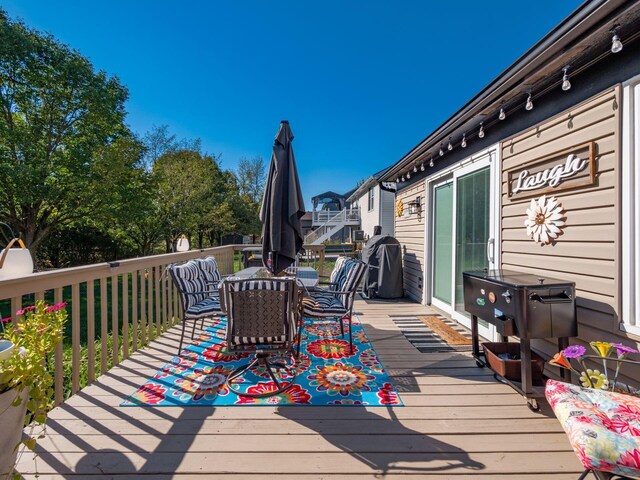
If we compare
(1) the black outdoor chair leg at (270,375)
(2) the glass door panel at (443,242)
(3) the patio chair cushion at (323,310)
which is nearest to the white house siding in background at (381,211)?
(2) the glass door panel at (443,242)

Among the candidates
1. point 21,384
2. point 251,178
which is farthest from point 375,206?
point 21,384

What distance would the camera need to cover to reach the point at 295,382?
256 centimetres

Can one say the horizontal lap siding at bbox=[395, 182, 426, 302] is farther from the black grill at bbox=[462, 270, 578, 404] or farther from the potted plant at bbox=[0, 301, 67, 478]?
the potted plant at bbox=[0, 301, 67, 478]

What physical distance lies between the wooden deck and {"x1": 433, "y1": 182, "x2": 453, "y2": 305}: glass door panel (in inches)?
92.9

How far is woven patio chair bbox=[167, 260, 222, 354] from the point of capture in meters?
3.14

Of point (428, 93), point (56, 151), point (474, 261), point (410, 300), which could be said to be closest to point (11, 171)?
point (56, 151)

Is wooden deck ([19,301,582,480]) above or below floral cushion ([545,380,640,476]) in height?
below

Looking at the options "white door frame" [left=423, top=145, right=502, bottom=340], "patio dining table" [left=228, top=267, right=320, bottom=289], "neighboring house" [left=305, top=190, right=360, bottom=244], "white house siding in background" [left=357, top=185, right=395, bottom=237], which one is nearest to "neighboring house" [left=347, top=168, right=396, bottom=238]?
"white house siding in background" [left=357, top=185, right=395, bottom=237]

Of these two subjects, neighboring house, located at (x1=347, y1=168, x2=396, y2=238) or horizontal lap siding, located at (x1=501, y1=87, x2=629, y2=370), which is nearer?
horizontal lap siding, located at (x1=501, y1=87, x2=629, y2=370)

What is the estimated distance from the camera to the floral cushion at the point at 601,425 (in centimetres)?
115

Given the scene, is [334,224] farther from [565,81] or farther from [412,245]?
[565,81]

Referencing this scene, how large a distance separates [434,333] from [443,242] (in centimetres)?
160

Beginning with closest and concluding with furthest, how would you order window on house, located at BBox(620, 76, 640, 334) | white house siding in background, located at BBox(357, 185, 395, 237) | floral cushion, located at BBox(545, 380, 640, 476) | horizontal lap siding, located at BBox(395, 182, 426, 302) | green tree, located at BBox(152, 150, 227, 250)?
floral cushion, located at BBox(545, 380, 640, 476), window on house, located at BBox(620, 76, 640, 334), horizontal lap siding, located at BBox(395, 182, 426, 302), green tree, located at BBox(152, 150, 227, 250), white house siding in background, located at BBox(357, 185, 395, 237)

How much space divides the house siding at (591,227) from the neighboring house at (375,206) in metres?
9.83
